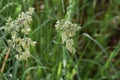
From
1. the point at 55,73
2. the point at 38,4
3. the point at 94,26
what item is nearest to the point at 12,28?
the point at 55,73

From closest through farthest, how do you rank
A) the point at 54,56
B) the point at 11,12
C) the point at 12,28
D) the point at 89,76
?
the point at 12,28
the point at 11,12
the point at 54,56
the point at 89,76

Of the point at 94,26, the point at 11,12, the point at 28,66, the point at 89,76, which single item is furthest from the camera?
the point at 94,26

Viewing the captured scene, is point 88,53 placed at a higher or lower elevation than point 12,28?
lower

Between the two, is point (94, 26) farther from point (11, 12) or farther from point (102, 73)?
point (11, 12)

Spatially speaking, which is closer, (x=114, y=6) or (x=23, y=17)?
(x=23, y=17)

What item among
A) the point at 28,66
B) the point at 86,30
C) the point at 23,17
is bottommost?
the point at 86,30

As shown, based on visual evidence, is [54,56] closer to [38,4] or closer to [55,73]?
[55,73]

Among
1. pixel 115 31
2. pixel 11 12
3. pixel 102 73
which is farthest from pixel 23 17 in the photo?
pixel 115 31
